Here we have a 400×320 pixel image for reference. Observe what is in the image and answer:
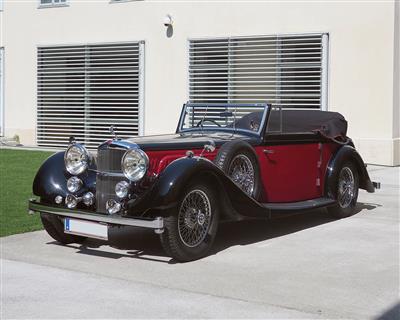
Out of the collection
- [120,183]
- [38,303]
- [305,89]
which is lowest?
[38,303]

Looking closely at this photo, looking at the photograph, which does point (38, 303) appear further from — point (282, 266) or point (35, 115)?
point (35, 115)


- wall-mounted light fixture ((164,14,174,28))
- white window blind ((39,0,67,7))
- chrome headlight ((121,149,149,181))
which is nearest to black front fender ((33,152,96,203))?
chrome headlight ((121,149,149,181))

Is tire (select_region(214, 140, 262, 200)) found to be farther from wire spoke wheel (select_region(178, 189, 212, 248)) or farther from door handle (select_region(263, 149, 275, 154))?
wire spoke wheel (select_region(178, 189, 212, 248))

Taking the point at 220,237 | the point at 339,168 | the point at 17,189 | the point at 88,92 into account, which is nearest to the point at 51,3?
the point at 88,92

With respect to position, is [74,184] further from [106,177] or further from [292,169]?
[292,169]

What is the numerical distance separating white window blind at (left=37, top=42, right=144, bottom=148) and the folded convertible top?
10.0 metres

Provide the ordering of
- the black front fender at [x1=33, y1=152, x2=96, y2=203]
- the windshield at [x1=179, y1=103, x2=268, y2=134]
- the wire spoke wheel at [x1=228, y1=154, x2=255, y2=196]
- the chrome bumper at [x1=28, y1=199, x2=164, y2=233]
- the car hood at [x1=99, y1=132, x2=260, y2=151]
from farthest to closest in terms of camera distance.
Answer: the windshield at [x1=179, y1=103, x2=268, y2=134], the wire spoke wheel at [x1=228, y1=154, x2=255, y2=196], the black front fender at [x1=33, y1=152, x2=96, y2=203], the car hood at [x1=99, y1=132, x2=260, y2=151], the chrome bumper at [x1=28, y1=199, x2=164, y2=233]

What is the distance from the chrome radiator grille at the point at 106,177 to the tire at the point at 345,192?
2970 mm

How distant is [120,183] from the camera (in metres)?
5.94

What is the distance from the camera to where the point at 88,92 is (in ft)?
62.0

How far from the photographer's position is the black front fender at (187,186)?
568cm

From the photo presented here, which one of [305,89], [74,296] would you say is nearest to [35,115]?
[305,89]

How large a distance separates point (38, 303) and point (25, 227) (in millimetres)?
2863

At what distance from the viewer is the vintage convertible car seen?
5812 mm
